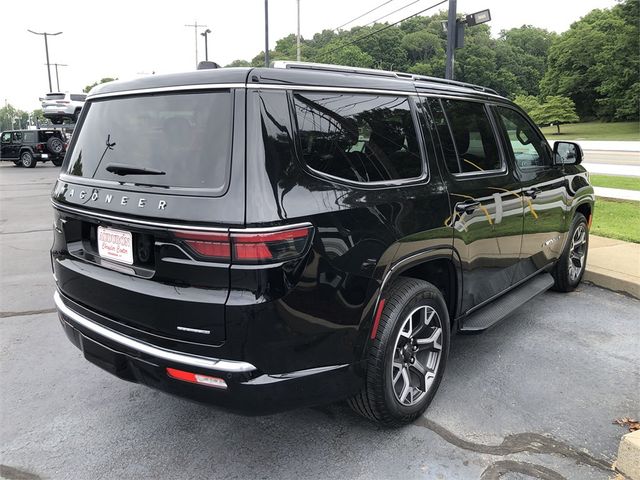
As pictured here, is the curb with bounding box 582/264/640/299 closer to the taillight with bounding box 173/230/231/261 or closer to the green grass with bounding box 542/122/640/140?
the taillight with bounding box 173/230/231/261

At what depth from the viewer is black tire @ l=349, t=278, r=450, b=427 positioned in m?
2.58

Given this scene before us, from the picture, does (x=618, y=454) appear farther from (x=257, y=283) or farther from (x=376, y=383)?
(x=257, y=283)

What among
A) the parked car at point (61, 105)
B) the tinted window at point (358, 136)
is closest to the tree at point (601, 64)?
the parked car at point (61, 105)

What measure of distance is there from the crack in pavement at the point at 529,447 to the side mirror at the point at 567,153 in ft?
8.96

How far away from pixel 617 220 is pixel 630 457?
22.1 feet

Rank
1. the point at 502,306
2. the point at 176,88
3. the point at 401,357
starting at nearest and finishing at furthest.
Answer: the point at 176,88 < the point at 401,357 < the point at 502,306

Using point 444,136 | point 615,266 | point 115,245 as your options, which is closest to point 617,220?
point 615,266

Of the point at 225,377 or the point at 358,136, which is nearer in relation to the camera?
the point at 225,377

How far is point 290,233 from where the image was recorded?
2.13 metres

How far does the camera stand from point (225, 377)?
6.96 feet

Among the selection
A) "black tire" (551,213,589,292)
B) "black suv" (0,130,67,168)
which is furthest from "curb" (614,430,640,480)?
"black suv" (0,130,67,168)

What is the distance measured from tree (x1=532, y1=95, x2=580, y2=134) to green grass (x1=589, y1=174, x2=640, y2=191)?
48.2m

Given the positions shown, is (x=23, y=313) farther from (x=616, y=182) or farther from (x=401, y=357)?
(x=616, y=182)

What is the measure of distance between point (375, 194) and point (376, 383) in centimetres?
97
